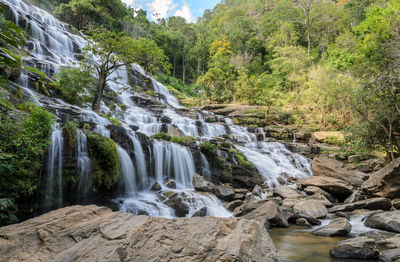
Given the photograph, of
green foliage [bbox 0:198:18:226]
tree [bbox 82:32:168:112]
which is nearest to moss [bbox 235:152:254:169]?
tree [bbox 82:32:168:112]

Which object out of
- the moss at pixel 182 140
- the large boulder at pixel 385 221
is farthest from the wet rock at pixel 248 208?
the moss at pixel 182 140

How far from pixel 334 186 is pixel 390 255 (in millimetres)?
6204

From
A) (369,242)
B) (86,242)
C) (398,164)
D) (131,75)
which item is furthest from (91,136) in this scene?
(131,75)

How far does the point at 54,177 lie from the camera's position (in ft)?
19.9

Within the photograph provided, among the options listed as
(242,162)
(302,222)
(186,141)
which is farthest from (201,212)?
(186,141)

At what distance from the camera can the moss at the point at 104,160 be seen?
23.6 ft

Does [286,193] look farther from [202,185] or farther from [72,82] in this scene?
[72,82]

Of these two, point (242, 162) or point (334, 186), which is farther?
point (242, 162)

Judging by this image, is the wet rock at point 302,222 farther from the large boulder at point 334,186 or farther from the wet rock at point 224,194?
the large boulder at point 334,186

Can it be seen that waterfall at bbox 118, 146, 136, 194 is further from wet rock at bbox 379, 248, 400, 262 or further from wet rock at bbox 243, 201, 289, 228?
wet rock at bbox 379, 248, 400, 262

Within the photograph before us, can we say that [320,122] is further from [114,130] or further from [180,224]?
[180,224]

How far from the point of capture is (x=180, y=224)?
3002 mm

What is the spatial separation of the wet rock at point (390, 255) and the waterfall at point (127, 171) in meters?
7.14

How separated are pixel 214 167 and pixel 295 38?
31.4 metres
